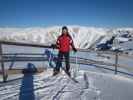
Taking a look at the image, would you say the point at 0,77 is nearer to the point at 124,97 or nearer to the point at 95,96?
the point at 95,96

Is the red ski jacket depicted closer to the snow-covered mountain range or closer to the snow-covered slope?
the snow-covered slope

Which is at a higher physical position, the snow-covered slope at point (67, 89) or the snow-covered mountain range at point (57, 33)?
the snow-covered mountain range at point (57, 33)

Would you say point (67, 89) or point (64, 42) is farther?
point (64, 42)

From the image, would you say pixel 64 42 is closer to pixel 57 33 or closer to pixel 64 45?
pixel 64 45

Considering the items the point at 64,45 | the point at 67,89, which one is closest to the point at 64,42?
the point at 64,45

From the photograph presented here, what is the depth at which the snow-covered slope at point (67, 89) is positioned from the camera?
5.95 m

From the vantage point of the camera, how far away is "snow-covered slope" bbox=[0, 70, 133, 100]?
595cm

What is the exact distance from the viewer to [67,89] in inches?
255

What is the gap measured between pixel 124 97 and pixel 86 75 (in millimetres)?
2724

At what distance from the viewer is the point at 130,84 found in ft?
25.5

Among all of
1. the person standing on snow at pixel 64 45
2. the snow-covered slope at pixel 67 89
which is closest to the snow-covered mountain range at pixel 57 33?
the person standing on snow at pixel 64 45

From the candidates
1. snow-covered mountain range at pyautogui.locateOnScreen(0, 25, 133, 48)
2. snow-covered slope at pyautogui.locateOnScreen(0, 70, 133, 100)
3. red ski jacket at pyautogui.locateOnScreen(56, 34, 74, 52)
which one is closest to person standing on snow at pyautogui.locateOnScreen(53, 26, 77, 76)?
red ski jacket at pyautogui.locateOnScreen(56, 34, 74, 52)

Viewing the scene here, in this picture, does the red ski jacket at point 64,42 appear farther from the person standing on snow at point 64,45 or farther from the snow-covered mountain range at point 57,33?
the snow-covered mountain range at point 57,33

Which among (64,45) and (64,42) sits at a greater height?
(64,42)
